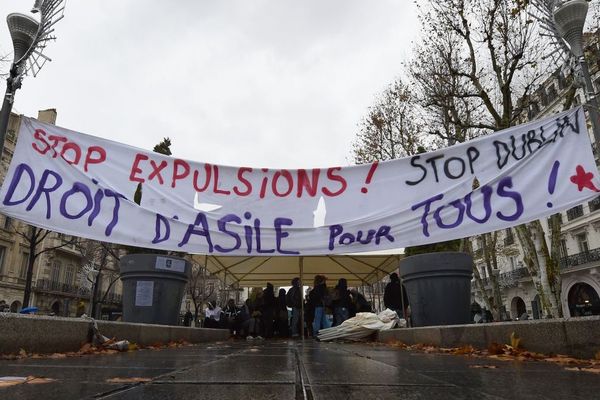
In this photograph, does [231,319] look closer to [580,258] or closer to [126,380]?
[126,380]

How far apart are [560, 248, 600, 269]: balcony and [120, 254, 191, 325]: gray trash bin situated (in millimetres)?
31411

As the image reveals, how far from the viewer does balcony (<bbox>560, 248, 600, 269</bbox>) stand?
28.5m

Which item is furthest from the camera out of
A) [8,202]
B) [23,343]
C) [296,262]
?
[296,262]

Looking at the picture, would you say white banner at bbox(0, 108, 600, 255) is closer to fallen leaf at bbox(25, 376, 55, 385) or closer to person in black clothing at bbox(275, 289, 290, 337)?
fallen leaf at bbox(25, 376, 55, 385)

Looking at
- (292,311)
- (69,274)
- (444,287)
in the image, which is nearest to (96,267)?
(69,274)

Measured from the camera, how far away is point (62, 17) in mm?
4945

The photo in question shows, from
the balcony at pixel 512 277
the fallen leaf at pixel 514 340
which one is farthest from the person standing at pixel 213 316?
the balcony at pixel 512 277

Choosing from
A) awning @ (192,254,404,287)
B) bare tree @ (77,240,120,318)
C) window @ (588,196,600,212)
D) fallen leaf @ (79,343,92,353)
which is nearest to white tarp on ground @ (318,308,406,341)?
awning @ (192,254,404,287)

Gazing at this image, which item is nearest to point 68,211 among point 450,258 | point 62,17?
point 62,17

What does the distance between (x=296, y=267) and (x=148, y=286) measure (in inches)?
338

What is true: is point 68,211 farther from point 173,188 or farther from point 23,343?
point 23,343

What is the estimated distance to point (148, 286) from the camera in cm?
607

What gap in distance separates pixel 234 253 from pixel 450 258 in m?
2.81

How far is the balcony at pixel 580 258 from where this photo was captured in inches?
1123
